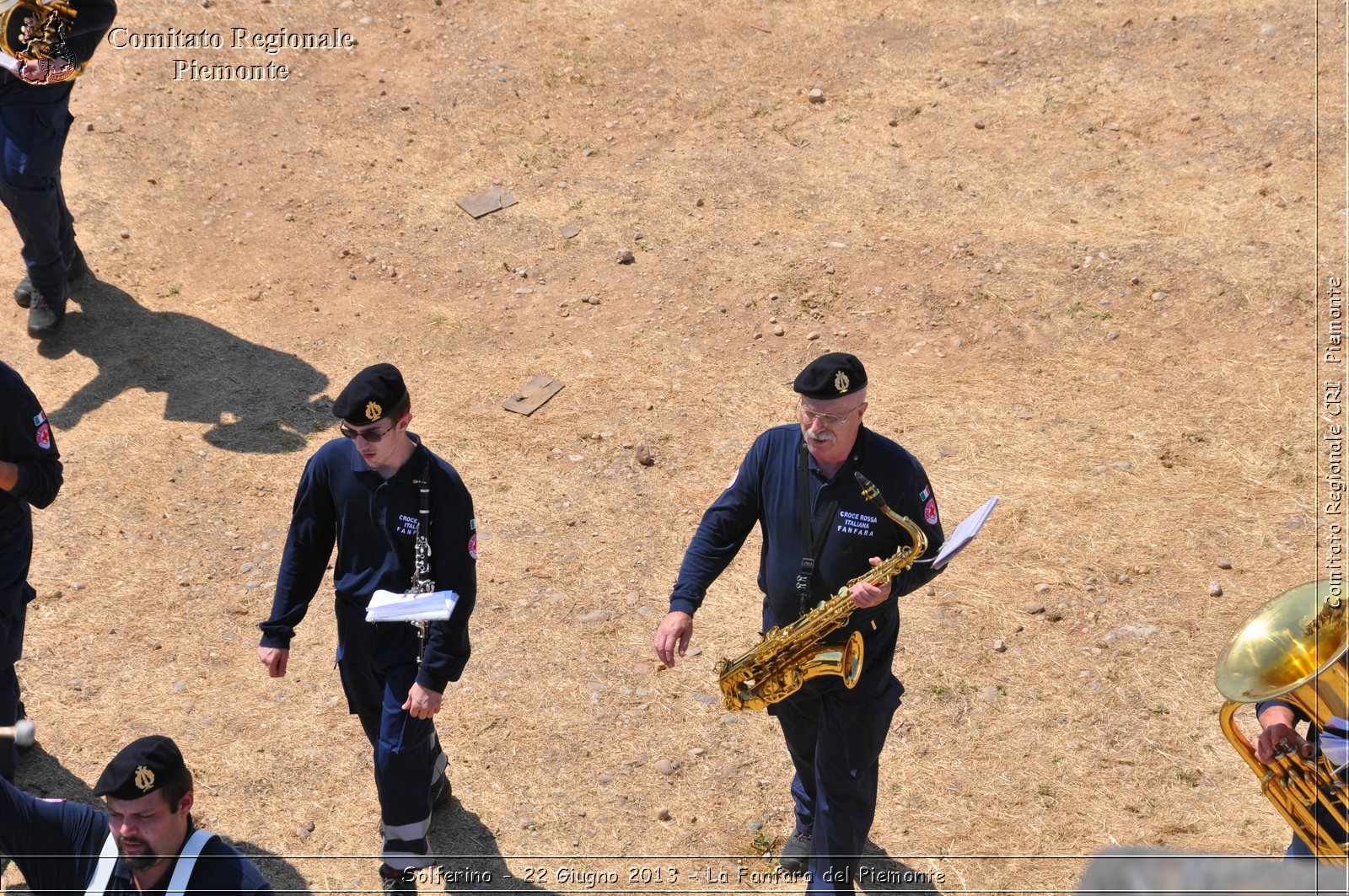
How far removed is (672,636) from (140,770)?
2.18 meters

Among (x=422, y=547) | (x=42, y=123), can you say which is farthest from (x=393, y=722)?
(x=42, y=123)

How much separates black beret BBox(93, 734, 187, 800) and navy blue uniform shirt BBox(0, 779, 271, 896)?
0.26 metres

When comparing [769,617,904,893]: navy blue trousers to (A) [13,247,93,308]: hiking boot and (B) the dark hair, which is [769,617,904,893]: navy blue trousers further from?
(A) [13,247,93,308]: hiking boot

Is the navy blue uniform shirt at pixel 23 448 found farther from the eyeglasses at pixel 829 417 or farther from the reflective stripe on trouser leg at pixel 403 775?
the eyeglasses at pixel 829 417

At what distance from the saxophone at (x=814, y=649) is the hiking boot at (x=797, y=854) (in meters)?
0.92

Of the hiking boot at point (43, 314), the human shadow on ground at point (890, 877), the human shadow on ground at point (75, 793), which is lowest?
the human shadow on ground at point (75, 793)

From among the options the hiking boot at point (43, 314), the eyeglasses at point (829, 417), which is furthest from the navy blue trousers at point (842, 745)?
the hiking boot at point (43, 314)

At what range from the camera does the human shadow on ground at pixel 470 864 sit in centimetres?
624

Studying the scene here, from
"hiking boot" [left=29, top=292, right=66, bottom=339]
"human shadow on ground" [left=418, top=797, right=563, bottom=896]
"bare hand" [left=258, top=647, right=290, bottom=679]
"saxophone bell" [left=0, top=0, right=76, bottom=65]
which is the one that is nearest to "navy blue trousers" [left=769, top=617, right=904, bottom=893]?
"human shadow on ground" [left=418, top=797, right=563, bottom=896]

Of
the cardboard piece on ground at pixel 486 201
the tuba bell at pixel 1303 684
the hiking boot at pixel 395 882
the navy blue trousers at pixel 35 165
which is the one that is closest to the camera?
the tuba bell at pixel 1303 684

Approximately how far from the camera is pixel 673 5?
551 inches

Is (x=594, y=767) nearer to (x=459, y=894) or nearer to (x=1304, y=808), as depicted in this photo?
(x=459, y=894)

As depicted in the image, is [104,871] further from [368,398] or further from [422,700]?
[368,398]

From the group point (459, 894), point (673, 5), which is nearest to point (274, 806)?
point (459, 894)
